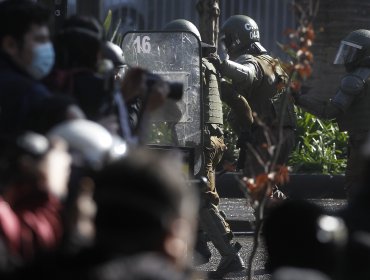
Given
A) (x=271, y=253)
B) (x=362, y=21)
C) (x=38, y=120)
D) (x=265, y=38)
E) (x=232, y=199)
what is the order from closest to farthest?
(x=271, y=253) < (x=38, y=120) < (x=232, y=199) < (x=362, y=21) < (x=265, y=38)

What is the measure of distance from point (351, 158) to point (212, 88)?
136 centimetres

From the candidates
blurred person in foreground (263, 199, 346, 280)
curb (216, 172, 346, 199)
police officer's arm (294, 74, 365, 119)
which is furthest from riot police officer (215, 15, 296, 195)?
blurred person in foreground (263, 199, 346, 280)

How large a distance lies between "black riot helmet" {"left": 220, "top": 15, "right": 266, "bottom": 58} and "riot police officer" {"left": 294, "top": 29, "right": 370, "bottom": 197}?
1.70ft

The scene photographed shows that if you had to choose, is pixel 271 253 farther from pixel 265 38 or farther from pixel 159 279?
pixel 265 38

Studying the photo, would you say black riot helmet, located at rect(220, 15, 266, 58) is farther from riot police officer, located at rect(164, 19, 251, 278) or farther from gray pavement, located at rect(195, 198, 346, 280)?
gray pavement, located at rect(195, 198, 346, 280)

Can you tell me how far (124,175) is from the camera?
3338mm

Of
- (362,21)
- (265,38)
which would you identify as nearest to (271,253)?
(362,21)

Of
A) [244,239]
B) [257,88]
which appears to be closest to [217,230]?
[257,88]

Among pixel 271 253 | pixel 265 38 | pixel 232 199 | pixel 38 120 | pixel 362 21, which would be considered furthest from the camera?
pixel 265 38

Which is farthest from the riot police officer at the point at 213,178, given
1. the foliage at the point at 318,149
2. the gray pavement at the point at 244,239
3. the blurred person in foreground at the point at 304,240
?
the blurred person in foreground at the point at 304,240

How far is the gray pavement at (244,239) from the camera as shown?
9500 millimetres

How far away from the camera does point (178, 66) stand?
955 centimetres

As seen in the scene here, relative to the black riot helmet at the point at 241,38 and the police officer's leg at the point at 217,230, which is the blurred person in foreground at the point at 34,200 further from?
the black riot helmet at the point at 241,38

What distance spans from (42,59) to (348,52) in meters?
6.15
